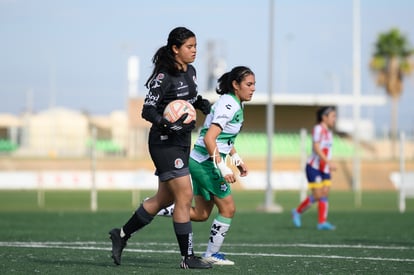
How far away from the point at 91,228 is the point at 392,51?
5799 centimetres

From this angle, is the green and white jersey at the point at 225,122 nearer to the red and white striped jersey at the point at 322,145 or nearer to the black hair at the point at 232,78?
the black hair at the point at 232,78

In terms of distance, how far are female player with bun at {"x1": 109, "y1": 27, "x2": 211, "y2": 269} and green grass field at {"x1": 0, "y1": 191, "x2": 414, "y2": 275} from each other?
542mm

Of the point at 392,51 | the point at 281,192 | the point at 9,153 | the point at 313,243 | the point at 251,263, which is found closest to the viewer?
the point at 251,263

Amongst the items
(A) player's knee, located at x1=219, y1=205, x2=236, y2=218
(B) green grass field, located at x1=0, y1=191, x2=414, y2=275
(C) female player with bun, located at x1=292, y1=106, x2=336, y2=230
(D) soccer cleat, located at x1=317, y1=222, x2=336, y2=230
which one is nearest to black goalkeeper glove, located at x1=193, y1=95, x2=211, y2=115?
(A) player's knee, located at x1=219, y1=205, x2=236, y2=218

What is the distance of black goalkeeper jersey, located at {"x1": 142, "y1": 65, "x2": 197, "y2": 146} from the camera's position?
880 centimetres

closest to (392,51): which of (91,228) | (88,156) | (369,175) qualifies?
(369,175)

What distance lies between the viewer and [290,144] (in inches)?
2195

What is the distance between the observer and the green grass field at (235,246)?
9273 millimetres

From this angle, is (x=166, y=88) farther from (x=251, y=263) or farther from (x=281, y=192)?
(x=281, y=192)

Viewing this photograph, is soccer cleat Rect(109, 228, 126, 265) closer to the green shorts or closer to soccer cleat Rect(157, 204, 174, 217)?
soccer cleat Rect(157, 204, 174, 217)

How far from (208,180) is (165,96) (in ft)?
3.63

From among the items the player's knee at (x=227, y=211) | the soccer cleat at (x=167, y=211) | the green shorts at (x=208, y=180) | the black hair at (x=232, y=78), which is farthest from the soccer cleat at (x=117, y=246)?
the black hair at (x=232, y=78)

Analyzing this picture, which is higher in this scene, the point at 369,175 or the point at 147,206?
the point at 147,206

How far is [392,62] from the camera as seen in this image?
72.2 meters
